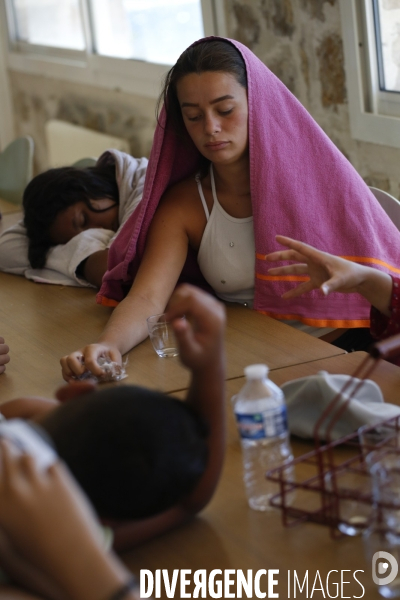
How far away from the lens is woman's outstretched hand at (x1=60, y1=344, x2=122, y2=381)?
1490 mm

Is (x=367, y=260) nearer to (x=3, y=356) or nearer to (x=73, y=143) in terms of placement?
(x=3, y=356)

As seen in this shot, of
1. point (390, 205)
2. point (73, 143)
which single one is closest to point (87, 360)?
point (390, 205)

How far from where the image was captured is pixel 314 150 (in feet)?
6.15

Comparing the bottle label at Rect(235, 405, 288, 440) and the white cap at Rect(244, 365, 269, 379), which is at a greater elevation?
the white cap at Rect(244, 365, 269, 379)

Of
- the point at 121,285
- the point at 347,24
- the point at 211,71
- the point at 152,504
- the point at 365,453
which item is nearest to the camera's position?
the point at 152,504

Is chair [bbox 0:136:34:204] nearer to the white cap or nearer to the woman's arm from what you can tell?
the woman's arm

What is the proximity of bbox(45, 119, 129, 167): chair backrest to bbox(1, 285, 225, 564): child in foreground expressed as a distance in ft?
11.1

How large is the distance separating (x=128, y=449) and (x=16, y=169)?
3316mm

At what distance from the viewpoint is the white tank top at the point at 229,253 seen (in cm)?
192


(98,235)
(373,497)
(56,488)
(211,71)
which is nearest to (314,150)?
(211,71)

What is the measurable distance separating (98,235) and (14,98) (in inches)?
142

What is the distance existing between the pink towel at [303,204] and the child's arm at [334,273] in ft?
0.96

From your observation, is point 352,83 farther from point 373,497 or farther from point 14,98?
point 14,98

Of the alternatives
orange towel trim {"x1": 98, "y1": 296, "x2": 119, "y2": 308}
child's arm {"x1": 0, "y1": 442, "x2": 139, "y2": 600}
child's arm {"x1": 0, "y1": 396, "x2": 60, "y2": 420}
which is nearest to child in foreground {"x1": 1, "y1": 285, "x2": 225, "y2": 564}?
child's arm {"x1": 0, "y1": 442, "x2": 139, "y2": 600}
